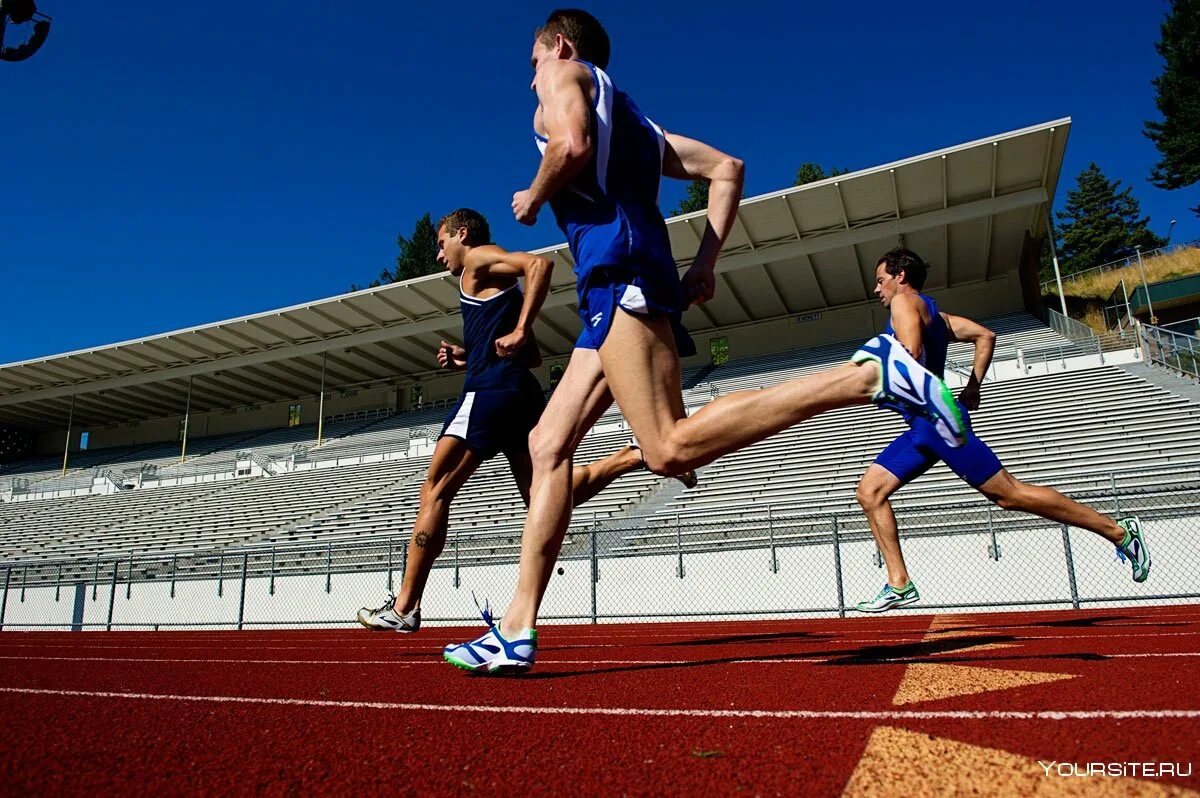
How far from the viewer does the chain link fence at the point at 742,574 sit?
757cm

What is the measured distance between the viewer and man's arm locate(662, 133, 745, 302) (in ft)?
8.79

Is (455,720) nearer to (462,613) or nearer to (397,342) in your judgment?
(462,613)

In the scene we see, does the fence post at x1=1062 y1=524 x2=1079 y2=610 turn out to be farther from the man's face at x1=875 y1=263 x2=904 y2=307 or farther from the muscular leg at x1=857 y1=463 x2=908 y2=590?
the man's face at x1=875 y1=263 x2=904 y2=307

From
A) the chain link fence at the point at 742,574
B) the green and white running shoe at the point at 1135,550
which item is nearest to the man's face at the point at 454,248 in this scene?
the green and white running shoe at the point at 1135,550

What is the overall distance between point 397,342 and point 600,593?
66.7 feet

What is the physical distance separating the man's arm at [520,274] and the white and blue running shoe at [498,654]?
1.43m

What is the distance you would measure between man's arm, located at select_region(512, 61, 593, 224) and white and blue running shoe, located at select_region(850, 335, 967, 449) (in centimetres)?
101

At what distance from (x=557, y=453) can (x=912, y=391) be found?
1.12 meters

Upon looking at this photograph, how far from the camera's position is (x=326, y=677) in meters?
2.81

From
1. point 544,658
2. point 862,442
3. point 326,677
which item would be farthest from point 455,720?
point 862,442

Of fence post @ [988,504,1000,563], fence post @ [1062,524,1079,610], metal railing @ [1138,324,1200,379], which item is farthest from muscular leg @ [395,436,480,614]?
metal railing @ [1138,324,1200,379]

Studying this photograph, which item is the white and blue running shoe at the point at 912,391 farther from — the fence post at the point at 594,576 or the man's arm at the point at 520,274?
the fence post at the point at 594,576

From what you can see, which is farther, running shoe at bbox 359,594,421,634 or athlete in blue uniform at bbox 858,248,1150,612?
athlete in blue uniform at bbox 858,248,1150,612

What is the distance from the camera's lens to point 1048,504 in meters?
3.49
